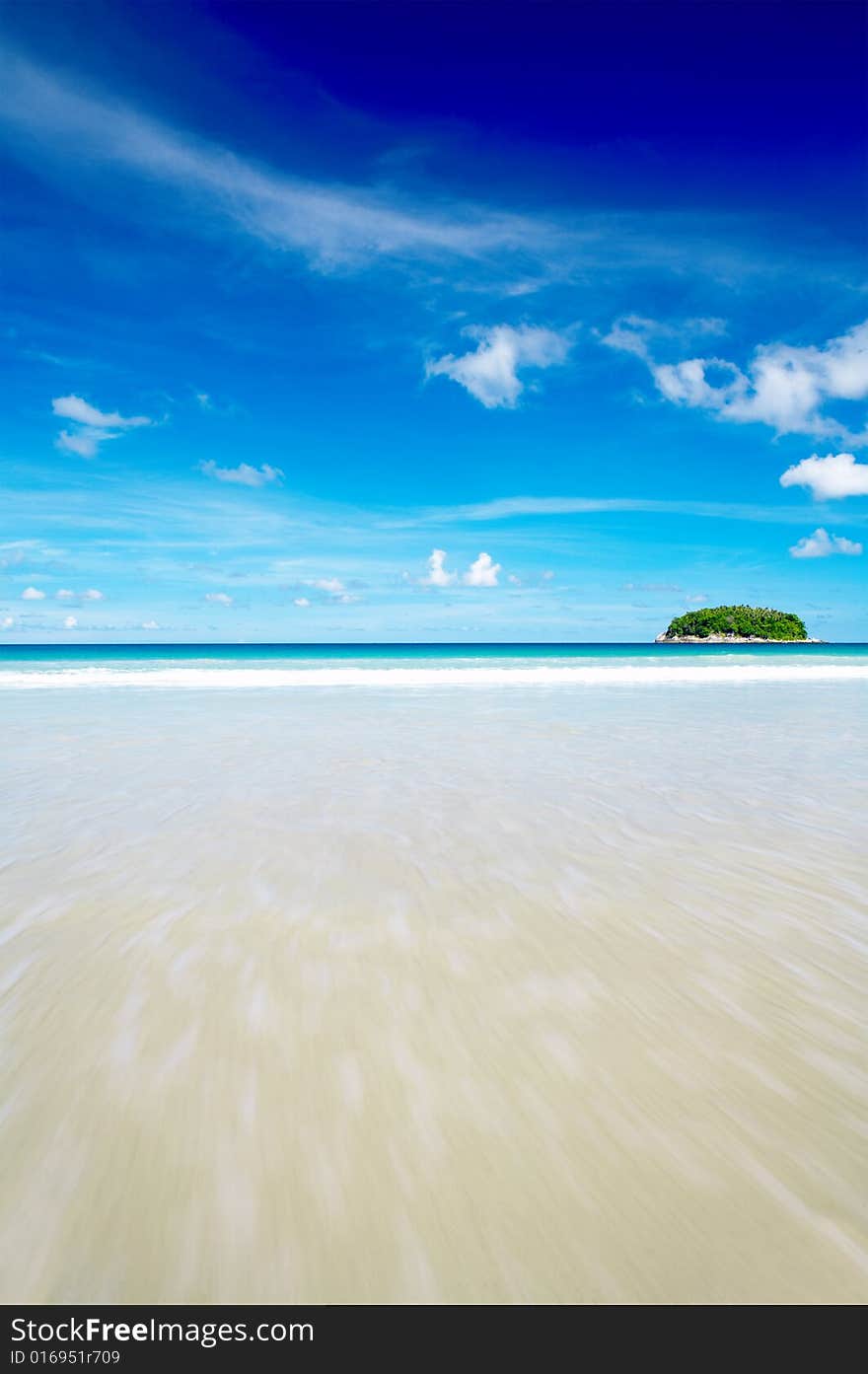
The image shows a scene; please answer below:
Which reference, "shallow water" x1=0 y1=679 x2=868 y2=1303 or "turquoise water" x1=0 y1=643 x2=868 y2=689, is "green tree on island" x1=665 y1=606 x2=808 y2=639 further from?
"shallow water" x1=0 y1=679 x2=868 y2=1303

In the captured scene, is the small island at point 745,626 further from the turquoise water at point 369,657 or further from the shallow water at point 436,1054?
the shallow water at point 436,1054

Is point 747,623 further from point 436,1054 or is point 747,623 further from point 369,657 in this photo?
point 436,1054

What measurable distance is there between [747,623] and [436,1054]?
5617 inches


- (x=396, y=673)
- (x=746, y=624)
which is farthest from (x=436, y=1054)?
(x=746, y=624)

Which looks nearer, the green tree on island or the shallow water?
the shallow water

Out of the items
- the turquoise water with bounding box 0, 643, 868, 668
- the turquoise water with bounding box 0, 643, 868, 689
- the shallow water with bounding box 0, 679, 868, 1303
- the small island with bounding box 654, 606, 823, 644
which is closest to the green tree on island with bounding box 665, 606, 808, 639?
the small island with bounding box 654, 606, 823, 644

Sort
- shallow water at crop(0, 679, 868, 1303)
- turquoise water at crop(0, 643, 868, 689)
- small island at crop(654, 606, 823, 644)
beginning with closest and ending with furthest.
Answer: shallow water at crop(0, 679, 868, 1303) → turquoise water at crop(0, 643, 868, 689) → small island at crop(654, 606, 823, 644)

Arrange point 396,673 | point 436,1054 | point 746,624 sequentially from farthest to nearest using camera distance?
1. point 746,624
2. point 396,673
3. point 436,1054

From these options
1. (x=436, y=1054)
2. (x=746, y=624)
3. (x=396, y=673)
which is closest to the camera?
(x=436, y=1054)

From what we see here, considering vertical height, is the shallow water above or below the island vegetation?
below

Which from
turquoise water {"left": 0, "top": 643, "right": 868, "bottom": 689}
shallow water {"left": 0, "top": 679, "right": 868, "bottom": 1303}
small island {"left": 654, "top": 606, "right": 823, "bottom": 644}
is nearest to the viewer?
shallow water {"left": 0, "top": 679, "right": 868, "bottom": 1303}

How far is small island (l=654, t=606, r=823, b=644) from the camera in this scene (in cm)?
13162

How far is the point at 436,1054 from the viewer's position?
9.50 feet

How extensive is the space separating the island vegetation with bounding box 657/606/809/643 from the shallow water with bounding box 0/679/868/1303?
138 meters
